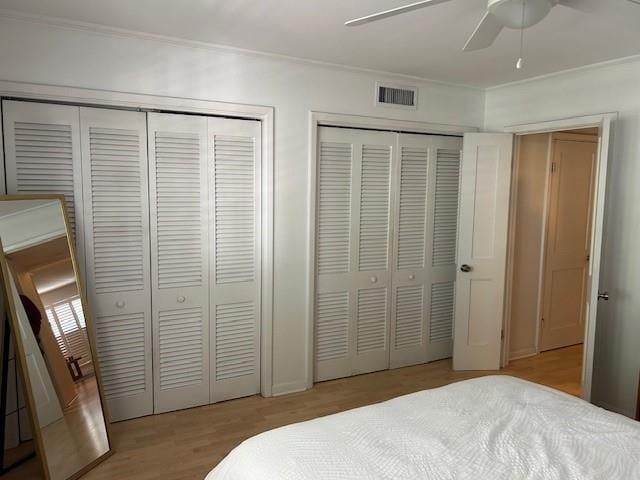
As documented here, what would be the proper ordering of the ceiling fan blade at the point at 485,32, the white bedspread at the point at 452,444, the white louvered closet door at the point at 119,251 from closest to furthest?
the white bedspread at the point at 452,444 < the ceiling fan blade at the point at 485,32 < the white louvered closet door at the point at 119,251

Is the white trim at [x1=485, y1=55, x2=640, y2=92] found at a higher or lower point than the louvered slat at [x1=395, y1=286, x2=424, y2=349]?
higher

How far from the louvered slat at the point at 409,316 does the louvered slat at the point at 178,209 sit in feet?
5.76

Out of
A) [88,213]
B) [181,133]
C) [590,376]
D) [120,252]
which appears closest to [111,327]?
[120,252]

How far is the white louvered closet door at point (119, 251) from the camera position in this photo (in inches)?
108

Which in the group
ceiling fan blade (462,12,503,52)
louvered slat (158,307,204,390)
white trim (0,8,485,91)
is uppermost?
white trim (0,8,485,91)

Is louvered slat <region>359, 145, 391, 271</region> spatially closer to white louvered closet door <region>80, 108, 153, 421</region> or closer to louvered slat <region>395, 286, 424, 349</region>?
louvered slat <region>395, 286, 424, 349</region>

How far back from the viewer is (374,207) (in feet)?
12.1

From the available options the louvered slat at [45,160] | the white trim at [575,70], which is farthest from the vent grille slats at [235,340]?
the white trim at [575,70]

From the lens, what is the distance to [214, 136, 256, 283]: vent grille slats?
3094mm

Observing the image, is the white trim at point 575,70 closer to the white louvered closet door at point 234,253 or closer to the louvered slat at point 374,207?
the louvered slat at point 374,207

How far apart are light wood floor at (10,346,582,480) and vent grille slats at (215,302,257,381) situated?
0.23 meters

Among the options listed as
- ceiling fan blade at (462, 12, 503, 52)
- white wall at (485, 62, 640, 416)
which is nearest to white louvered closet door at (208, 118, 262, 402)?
ceiling fan blade at (462, 12, 503, 52)

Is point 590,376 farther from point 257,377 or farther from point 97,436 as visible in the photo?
point 97,436

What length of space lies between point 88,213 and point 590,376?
11.2 feet
